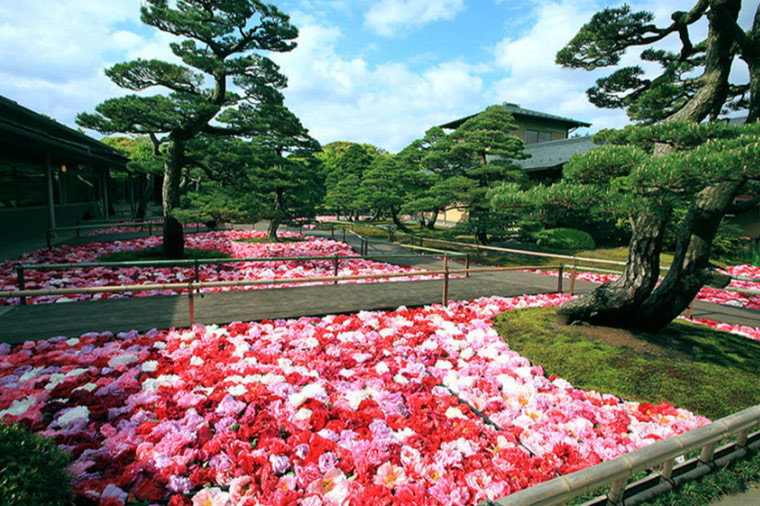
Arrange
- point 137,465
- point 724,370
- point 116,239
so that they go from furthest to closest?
point 116,239
point 724,370
point 137,465

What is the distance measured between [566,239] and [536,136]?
14.5 metres

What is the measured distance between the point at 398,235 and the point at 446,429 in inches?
557

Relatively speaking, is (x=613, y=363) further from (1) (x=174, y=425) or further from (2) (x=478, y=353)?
(1) (x=174, y=425)

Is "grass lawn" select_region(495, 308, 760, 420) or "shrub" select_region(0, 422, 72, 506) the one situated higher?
"shrub" select_region(0, 422, 72, 506)

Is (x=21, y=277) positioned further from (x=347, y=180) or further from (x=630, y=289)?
(x=347, y=180)

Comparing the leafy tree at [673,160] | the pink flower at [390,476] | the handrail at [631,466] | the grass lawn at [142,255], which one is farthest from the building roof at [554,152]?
the pink flower at [390,476]

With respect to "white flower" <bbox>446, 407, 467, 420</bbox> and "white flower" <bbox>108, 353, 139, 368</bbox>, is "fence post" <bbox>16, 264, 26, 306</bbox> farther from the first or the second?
"white flower" <bbox>446, 407, 467, 420</bbox>

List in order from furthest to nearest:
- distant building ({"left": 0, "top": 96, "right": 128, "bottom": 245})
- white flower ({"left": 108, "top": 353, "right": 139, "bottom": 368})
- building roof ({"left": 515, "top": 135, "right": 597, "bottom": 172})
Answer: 1. building roof ({"left": 515, "top": 135, "right": 597, "bottom": 172})
2. distant building ({"left": 0, "top": 96, "right": 128, "bottom": 245})
3. white flower ({"left": 108, "top": 353, "right": 139, "bottom": 368})

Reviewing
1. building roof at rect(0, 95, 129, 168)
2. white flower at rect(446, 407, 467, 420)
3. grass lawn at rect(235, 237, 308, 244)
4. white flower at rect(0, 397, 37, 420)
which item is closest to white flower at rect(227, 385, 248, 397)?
white flower at rect(0, 397, 37, 420)

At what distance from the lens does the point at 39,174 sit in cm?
1338

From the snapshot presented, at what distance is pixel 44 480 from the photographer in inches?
60.6

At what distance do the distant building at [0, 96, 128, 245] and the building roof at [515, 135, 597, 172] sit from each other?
15990 mm

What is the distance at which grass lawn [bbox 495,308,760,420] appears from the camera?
3014 millimetres

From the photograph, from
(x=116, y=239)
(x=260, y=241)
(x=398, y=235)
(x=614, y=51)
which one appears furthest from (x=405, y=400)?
(x=398, y=235)
